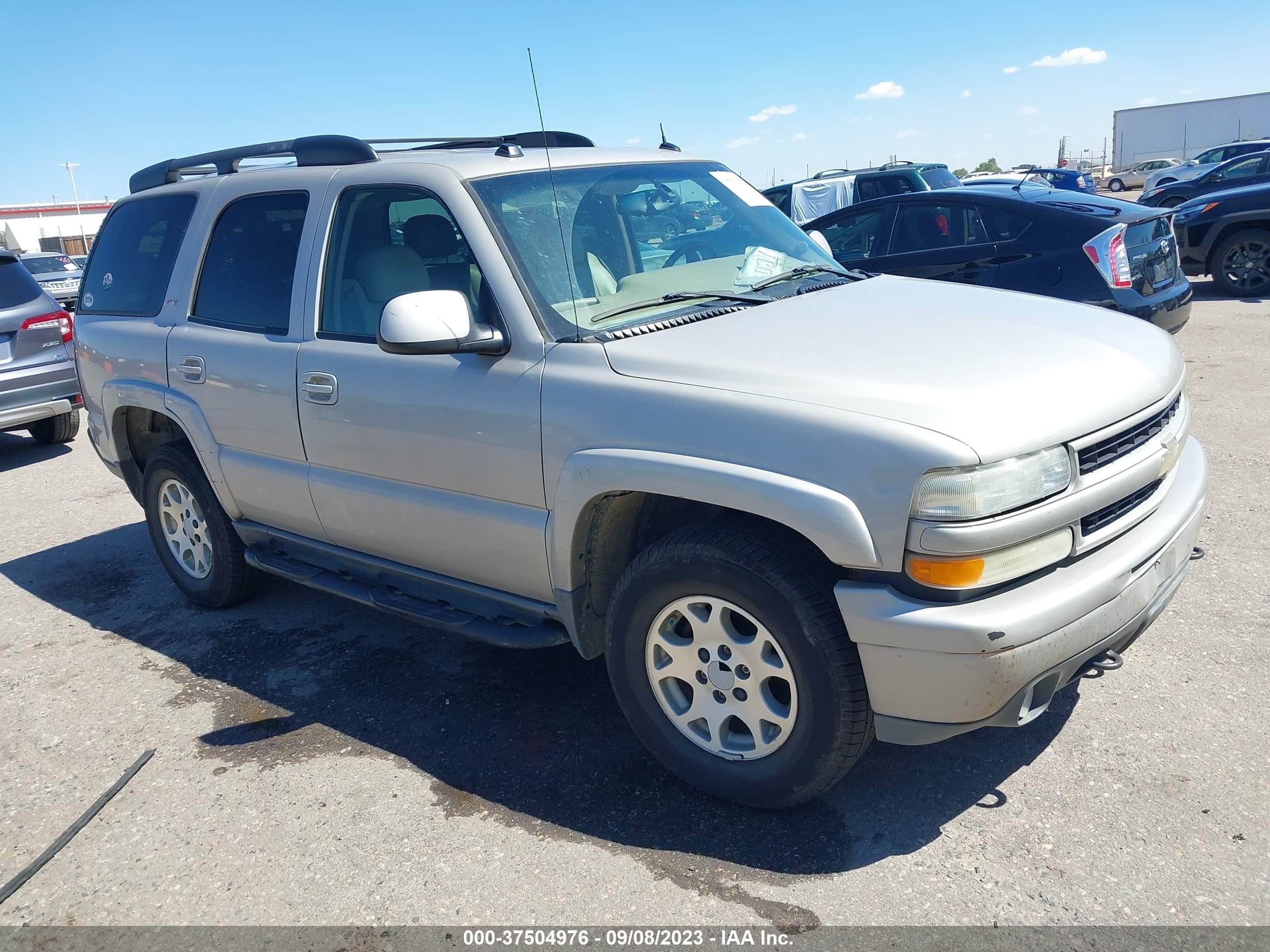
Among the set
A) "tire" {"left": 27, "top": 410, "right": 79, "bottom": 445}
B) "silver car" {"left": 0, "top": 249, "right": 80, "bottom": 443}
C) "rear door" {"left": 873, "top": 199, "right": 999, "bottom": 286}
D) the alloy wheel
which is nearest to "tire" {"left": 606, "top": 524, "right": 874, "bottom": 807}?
the alloy wheel

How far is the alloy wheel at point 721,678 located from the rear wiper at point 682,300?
100 cm

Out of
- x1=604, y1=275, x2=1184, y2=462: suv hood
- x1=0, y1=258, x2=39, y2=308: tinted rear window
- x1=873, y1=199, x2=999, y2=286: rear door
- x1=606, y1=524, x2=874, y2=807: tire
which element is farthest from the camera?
x1=0, y1=258, x2=39, y2=308: tinted rear window

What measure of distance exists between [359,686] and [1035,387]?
286cm

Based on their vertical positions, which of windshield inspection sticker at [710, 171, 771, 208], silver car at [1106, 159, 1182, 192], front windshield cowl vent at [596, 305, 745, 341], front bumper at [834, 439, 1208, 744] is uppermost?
windshield inspection sticker at [710, 171, 771, 208]

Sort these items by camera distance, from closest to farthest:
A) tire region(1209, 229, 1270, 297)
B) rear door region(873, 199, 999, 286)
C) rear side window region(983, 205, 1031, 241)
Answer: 1. rear side window region(983, 205, 1031, 241)
2. rear door region(873, 199, 999, 286)
3. tire region(1209, 229, 1270, 297)

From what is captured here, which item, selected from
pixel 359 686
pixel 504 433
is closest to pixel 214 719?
pixel 359 686

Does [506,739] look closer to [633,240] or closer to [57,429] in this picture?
[633,240]

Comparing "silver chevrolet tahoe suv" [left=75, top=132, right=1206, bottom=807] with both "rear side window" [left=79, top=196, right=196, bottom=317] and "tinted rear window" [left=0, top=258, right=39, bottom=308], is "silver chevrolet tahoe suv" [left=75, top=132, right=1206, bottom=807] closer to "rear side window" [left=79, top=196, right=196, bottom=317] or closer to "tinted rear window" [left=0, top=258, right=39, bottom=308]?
"rear side window" [left=79, top=196, right=196, bottom=317]

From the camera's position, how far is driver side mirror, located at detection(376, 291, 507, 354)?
3.01 m

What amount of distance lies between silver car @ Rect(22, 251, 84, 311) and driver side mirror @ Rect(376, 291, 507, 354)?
56.7ft

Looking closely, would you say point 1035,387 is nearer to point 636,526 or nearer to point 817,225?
point 636,526

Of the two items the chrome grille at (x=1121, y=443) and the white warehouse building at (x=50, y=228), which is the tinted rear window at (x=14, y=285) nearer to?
the chrome grille at (x=1121, y=443)

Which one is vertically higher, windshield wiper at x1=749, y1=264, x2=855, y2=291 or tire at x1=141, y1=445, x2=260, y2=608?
windshield wiper at x1=749, y1=264, x2=855, y2=291

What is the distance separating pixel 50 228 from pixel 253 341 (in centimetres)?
6843
